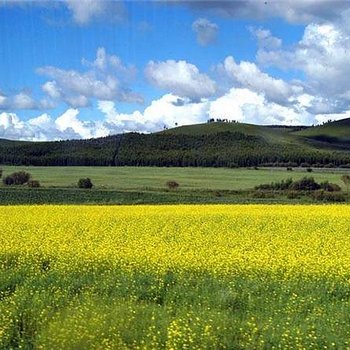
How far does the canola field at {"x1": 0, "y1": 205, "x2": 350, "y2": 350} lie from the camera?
8.53 m

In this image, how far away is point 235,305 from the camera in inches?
408

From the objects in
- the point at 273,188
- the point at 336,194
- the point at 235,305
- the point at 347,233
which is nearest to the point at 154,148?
the point at 273,188

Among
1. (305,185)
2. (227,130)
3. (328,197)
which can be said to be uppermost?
(227,130)

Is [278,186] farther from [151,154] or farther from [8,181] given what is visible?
[151,154]

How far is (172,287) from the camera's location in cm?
1148

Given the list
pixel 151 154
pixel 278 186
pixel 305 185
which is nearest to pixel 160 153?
pixel 151 154

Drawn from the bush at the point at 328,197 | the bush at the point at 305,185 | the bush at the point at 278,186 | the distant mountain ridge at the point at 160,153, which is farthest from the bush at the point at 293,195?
the distant mountain ridge at the point at 160,153

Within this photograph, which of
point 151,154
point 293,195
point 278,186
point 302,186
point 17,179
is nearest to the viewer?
point 293,195

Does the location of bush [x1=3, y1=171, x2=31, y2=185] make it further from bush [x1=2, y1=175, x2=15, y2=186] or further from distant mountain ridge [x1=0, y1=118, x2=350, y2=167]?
distant mountain ridge [x1=0, y1=118, x2=350, y2=167]

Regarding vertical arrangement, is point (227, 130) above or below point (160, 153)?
above

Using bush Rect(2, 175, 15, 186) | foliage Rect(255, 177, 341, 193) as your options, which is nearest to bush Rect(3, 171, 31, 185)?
bush Rect(2, 175, 15, 186)

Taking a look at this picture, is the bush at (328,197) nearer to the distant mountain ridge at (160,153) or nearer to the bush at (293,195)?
the bush at (293,195)

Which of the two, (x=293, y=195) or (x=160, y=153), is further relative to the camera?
(x=160, y=153)

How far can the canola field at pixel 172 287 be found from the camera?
8531 millimetres
